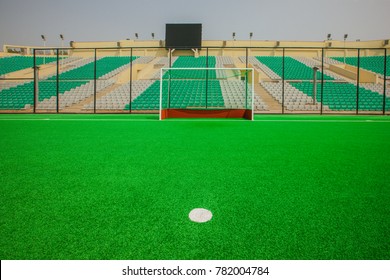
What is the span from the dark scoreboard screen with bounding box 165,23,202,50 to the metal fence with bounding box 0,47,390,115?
1874mm

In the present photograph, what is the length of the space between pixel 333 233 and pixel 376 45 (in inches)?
1635

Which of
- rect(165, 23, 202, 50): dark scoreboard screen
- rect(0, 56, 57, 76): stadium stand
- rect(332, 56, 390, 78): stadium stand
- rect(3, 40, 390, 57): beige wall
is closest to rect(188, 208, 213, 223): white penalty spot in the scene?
rect(0, 56, 57, 76): stadium stand

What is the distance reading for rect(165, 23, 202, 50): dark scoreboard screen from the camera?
30641mm

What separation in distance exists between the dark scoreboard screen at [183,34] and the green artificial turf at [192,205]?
1140 inches

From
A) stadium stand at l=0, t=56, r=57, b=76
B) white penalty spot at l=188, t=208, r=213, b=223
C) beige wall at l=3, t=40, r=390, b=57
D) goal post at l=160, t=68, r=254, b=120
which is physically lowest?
white penalty spot at l=188, t=208, r=213, b=223

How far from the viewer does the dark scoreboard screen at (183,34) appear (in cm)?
3064

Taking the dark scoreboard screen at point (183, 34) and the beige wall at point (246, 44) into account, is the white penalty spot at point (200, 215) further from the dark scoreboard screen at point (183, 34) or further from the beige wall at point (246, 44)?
the beige wall at point (246, 44)

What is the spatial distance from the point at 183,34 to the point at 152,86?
14.3 meters

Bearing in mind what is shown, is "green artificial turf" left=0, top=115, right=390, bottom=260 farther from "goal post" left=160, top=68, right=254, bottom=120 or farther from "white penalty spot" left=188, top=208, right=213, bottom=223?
"goal post" left=160, top=68, right=254, bottom=120

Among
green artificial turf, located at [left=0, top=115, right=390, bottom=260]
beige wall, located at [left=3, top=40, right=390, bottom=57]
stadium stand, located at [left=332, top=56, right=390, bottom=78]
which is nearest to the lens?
green artificial turf, located at [left=0, top=115, right=390, bottom=260]

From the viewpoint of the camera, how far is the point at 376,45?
116 feet

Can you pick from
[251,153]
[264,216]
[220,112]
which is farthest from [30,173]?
[220,112]

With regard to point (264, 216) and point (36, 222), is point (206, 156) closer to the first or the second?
point (264, 216)

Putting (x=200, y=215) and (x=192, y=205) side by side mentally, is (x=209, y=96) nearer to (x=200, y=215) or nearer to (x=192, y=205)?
(x=192, y=205)
